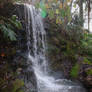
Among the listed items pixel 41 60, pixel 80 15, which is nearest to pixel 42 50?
pixel 41 60

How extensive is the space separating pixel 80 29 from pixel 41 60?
12.4 feet

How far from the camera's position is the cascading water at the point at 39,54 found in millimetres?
5037

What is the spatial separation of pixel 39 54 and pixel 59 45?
1.40 meters

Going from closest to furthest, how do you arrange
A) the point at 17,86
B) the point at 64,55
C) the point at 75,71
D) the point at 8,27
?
the point at 17,86 → the point at 8,27 → the point at 75,71 → the point at 64,55

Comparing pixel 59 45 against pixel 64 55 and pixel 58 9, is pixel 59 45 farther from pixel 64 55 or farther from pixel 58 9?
pixel 58 9

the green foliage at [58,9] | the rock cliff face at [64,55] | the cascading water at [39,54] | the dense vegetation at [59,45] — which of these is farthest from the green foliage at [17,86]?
the green foliage at [58,9]

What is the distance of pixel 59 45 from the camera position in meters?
7.47

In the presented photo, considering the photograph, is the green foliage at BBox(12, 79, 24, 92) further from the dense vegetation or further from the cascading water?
the cascading water

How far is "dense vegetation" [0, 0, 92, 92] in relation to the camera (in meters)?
4.57

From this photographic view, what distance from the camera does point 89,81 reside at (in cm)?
506

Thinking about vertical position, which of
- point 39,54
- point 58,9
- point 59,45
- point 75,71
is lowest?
point 75,71

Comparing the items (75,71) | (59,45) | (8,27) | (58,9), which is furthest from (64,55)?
(8,27)

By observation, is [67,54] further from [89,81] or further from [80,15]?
[80,15]

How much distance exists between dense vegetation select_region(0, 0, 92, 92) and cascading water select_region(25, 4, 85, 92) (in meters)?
0.42
